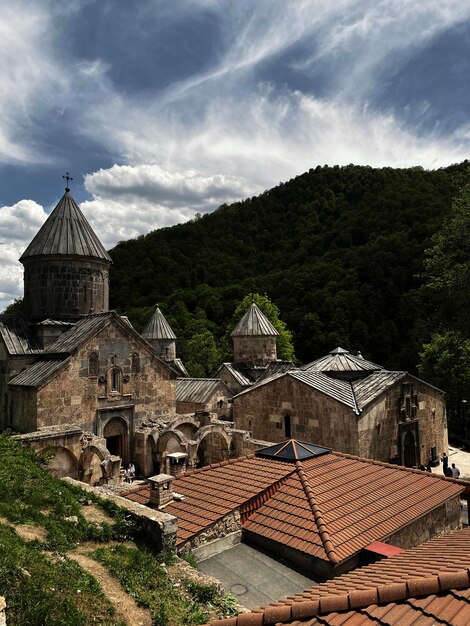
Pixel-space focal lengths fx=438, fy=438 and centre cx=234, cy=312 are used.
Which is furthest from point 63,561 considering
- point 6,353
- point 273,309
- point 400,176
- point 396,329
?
point 400,176

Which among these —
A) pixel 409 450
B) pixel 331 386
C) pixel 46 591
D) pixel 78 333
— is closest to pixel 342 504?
pixel 46 591

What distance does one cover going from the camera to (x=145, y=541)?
22.3 ft

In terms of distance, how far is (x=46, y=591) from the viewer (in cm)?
456

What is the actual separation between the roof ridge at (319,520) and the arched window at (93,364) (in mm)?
8535

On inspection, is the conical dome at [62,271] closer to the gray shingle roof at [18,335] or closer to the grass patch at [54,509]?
the gray shingle roof at [18,335]

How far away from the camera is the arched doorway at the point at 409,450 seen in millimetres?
16688

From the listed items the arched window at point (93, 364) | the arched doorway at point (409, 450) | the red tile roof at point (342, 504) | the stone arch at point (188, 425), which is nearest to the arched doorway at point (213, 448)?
the stone arch at point (188, 425)

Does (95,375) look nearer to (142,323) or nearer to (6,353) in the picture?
(6,353)

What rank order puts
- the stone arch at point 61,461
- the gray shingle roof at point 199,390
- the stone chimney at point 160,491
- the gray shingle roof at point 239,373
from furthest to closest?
the gray shingle roof at point 239,373, the gray shingle roof at point 199,390, the stone arch at point 61,461, the stone chimney at point 160,491

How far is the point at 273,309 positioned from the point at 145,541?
36828mm

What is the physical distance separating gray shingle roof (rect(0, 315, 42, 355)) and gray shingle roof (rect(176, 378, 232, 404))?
1032cm

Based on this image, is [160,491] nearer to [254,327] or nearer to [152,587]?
[152,587]

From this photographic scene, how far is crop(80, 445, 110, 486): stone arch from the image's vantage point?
1316cm

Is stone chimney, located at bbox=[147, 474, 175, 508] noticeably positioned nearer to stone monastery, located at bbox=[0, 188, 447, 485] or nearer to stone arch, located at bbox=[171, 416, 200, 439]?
stone monastery, located at bbox=[0, 188, 447, 485]
